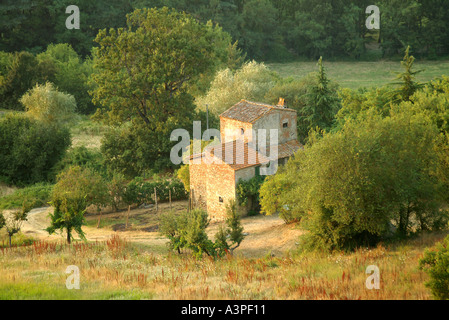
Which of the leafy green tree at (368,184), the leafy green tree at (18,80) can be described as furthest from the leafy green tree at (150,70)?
the leafy green tree at (368,184)

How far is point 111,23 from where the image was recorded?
79.8 meters

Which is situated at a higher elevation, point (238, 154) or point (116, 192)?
point (238, 154)

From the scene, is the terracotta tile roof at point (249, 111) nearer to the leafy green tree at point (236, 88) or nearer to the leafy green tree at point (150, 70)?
the leafy green tree at point (150, 70)

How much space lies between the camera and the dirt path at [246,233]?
25.8m

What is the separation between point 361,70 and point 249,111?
5094 cm

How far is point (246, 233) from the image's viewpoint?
2878cm

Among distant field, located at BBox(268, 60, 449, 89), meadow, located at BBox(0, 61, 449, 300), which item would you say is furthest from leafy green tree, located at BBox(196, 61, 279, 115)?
meadow, located at BBox(0, 61, 449, 300)

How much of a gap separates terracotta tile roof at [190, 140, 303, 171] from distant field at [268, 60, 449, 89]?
4071 cm

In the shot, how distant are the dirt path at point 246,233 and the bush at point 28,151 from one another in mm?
10884

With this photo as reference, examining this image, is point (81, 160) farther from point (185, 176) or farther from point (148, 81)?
point (185, 176)

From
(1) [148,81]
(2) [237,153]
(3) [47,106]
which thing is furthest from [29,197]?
(3) [47,106]
